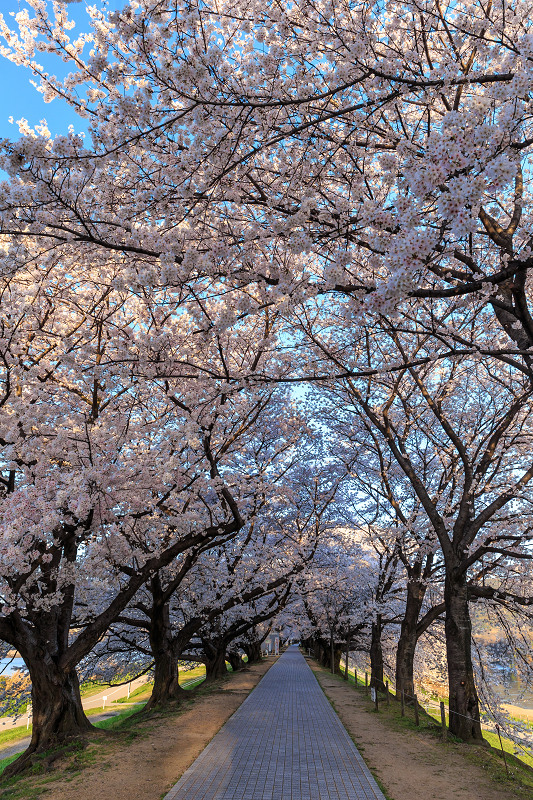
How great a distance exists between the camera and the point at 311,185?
234 inches

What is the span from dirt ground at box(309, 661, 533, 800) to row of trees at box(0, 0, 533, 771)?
103 centimetres

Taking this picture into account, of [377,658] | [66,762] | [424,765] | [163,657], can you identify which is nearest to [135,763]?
[66,762]

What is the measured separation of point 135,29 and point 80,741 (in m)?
10.5

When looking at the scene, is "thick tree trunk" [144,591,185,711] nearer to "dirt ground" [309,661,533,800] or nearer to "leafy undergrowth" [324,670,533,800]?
"dirt ground" [309,661,533,800]

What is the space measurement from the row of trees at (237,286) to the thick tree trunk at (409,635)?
0.20 feet

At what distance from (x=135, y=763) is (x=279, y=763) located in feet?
7.47

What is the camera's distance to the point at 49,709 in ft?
30.1

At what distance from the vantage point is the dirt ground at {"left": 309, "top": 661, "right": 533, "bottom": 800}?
689 cm

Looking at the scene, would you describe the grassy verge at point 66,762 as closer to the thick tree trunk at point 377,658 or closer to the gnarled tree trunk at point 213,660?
the thick tree trunk at point 377,658

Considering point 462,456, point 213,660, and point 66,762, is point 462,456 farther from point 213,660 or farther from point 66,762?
point 213,660

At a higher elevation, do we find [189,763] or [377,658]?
[189,763]

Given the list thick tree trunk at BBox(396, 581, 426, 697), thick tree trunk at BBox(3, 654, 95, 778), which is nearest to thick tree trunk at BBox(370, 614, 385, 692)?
thick tree trunk at BBox(396, 581, 426, 697)

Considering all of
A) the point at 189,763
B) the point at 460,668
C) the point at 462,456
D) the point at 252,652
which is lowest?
the point at 252,652

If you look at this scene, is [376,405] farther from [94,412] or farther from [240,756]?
[240,756]
